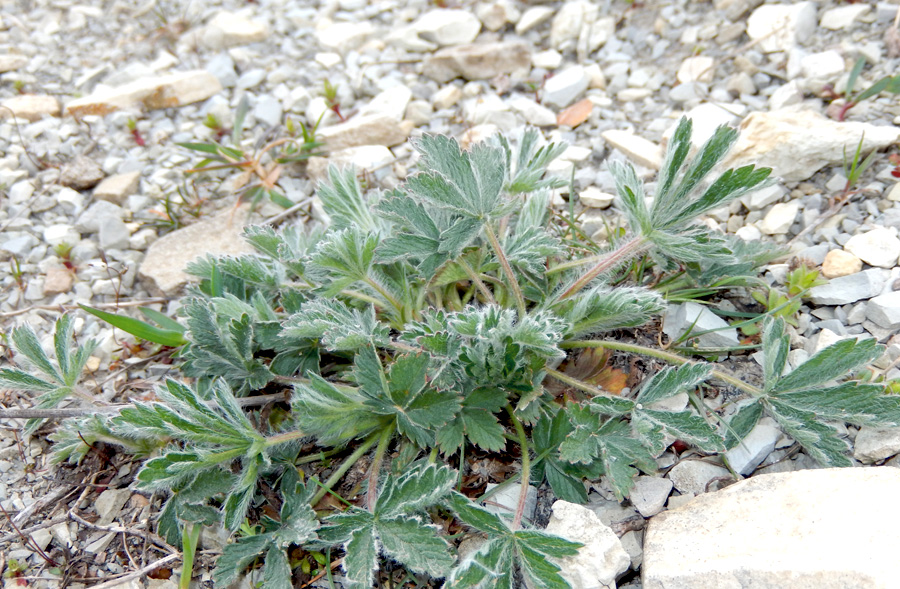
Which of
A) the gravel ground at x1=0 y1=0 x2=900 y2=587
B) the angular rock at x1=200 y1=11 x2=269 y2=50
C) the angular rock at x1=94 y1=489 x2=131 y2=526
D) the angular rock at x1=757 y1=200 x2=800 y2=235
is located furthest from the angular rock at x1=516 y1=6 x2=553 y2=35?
the angular rock at x1=94 y1=489 x2=131 y2=526

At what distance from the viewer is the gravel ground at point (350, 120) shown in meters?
2.45

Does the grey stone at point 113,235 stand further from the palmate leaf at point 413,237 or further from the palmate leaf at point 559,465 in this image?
the palmate leaf at point 559,465

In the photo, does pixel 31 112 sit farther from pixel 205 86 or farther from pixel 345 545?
pixel 345 545

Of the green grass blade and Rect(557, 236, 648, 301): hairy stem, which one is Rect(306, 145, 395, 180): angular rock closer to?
the green grass blade

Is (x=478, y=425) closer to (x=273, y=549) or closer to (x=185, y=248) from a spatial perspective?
(x=273, y=549)

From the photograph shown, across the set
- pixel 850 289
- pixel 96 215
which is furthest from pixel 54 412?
pixel 850 289

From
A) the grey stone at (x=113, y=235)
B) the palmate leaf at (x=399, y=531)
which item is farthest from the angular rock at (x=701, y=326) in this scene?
the grey stone at (x=113, y=235)

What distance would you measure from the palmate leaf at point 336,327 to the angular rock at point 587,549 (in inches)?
31.3

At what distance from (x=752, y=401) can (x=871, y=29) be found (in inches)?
99.1

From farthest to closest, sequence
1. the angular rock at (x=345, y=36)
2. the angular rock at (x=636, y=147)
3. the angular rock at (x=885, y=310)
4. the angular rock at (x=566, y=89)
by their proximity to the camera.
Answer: the angular rock at (x=345, y=36) < the angular rock at (x=566, y=89) < the angular rock at (x=636, y=147) < the angular rock at (x=885, y=310)

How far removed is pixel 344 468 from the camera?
2197 millimetres

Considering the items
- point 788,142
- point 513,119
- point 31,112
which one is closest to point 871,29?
point 788,142

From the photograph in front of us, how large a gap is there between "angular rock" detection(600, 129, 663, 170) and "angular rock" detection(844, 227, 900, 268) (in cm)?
93

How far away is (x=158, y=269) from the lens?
3162mm
